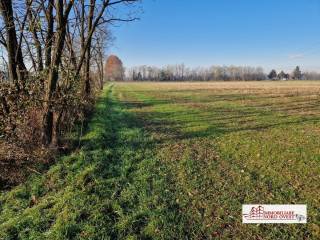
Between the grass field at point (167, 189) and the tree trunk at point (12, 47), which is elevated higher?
the tree trunk at point (12, 47)

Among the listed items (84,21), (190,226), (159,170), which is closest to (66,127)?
(159,170)

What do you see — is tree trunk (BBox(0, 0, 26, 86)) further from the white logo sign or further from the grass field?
the white logo sign

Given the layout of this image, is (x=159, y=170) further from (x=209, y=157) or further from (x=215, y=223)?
(x=215, y=223)

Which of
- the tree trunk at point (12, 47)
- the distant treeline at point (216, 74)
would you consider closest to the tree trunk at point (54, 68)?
the tree trunk at point (12, 47)

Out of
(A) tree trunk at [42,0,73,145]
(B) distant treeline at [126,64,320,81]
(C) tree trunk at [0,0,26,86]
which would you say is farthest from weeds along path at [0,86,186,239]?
(B) distant treeline at [126,64,320,81]

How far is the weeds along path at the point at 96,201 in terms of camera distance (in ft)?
15.1

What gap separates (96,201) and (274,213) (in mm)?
3270

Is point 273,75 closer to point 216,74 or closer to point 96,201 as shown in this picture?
point 216,74

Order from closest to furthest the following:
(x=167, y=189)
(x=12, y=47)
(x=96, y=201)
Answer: (x=96, y=201)
(x=167, y=189)
(x=12, y=47)

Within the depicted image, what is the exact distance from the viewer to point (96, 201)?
219 inches

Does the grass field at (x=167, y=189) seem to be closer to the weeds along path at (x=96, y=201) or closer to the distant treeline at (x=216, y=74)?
the weeds along path at (x=96, y=201)

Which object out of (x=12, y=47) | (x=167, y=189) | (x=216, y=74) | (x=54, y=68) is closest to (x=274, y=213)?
(x=167, y=189)

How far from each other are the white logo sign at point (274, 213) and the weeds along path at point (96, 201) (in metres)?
1.20

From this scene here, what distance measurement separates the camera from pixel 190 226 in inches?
182
